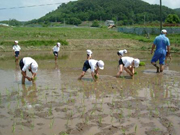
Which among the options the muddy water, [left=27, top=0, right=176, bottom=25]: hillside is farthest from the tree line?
the muddy water

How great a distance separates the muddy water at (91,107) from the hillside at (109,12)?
83.2 meters

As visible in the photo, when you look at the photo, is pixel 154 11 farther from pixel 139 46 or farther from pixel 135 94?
pixel 135 94

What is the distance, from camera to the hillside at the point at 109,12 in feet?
306

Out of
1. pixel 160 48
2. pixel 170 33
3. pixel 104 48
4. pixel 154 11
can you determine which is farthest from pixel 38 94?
pixel 154 11

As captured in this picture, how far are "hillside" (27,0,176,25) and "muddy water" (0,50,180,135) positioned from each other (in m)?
83.2

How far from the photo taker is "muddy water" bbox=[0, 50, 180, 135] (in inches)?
195

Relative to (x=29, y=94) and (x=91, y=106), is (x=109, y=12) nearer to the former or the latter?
(x=29, y=94)

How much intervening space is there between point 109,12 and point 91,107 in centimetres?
10202

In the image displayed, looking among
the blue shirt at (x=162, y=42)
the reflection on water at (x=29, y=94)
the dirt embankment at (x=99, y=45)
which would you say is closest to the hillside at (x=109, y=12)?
the dirt embankment at (x=99, y=45)

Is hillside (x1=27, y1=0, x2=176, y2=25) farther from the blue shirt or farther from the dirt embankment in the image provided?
the blue shirt

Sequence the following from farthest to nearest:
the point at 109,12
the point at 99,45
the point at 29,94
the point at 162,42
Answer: the point at 109,12 → the point at 99,45 → the point at 162,42 → the point at 29,94

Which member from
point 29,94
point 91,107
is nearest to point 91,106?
point 91,107

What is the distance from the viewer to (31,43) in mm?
27172

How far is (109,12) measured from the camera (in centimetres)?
10525
